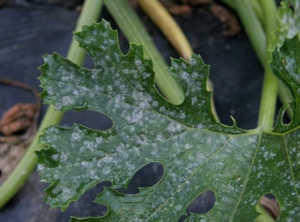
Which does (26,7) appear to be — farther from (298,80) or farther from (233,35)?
(298,80)

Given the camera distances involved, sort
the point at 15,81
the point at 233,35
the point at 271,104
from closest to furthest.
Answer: the point at 271,104, the point at 15,81, the point at 233,35

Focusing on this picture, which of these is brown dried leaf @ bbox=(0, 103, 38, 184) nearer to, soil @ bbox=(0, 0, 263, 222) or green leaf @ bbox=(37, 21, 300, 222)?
soil @ bbox=(0, 0, 263, 222)

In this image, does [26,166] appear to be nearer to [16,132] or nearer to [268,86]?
[16,132]

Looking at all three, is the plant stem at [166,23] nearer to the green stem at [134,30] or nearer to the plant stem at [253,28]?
the green stem at [134,30]

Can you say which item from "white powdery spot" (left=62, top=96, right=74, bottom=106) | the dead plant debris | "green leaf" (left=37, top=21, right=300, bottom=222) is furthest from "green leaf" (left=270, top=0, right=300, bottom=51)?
the dead plant debris

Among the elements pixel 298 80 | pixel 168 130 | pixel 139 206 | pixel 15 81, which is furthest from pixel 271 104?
pixel 15 81

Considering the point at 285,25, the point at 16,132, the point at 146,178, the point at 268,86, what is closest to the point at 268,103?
the point at 268,86

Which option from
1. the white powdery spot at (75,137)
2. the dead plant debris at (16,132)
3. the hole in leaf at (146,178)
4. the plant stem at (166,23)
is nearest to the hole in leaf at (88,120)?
the dead plant debris at (16,132)
